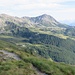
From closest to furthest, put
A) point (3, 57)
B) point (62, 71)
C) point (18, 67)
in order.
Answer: point (18, 67) → point (62, 71) → point (3, 57)

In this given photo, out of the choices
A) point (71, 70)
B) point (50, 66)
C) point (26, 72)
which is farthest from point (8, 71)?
point (71, 70)

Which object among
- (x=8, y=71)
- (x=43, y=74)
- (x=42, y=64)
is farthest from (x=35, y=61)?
(x=8, y=71)

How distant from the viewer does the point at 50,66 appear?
45500mm

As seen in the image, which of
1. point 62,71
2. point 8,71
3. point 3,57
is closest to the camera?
point 8,71

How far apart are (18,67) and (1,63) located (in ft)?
11.7

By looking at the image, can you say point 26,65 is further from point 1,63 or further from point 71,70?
point 71,70

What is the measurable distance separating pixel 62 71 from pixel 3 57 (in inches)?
524

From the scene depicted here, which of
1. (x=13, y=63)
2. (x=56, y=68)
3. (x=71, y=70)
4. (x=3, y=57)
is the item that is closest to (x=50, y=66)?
(x=56, y=68)

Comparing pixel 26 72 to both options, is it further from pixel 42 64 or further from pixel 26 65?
pixel 42 64

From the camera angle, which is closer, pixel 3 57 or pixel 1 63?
pixel 1 63

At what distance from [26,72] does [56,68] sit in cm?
789

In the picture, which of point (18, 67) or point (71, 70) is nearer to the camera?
point (18, 67)

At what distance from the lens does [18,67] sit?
42031 mm

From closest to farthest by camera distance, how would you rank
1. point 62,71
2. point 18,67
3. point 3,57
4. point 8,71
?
point 8,71
point 18,67
point 62,71
point 3,57
